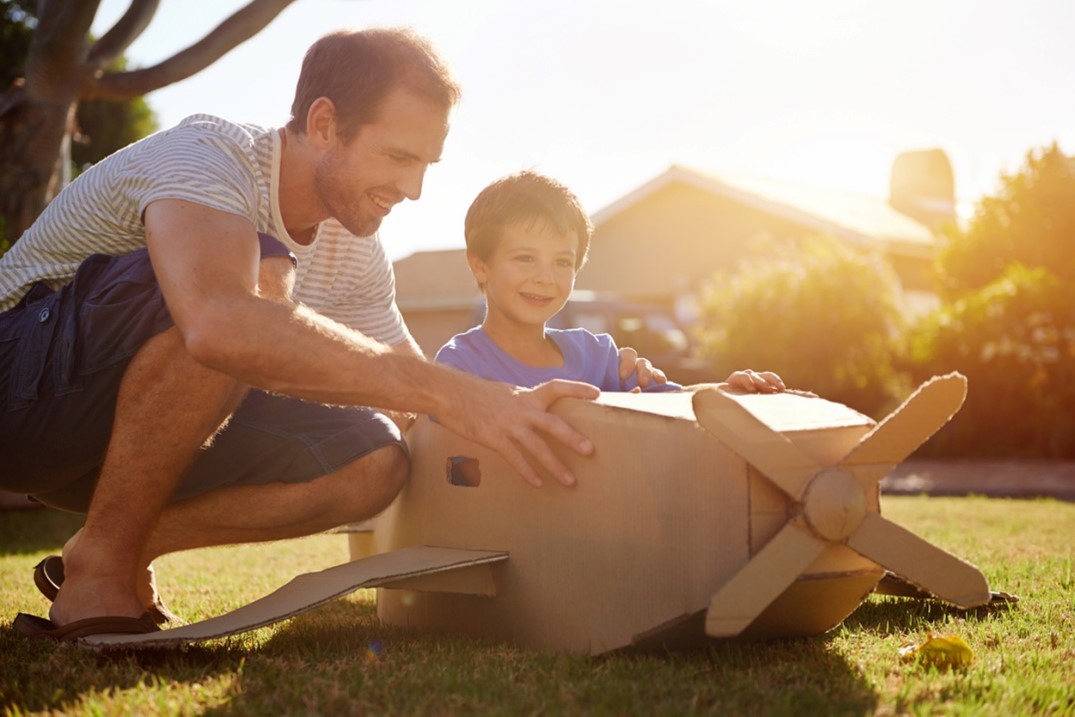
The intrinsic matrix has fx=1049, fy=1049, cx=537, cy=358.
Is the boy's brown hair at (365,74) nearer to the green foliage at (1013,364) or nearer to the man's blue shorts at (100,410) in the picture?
the man's blue shorts at (100,410)

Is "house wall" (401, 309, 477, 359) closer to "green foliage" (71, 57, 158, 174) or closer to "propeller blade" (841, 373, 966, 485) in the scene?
"green foliage" (71, 57, 158, 174)

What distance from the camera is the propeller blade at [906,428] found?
2016mm

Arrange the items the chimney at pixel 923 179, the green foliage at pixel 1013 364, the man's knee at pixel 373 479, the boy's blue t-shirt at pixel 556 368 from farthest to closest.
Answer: the chimney at pixel 923 179
the green foliage at pixel 1013 364
the boy's blue t-shirt at pixel 556 368
the man's knee at pixel 373 479

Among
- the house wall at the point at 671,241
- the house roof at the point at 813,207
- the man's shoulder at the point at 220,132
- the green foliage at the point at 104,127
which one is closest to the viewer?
the man's shoulder at the point at 220,132

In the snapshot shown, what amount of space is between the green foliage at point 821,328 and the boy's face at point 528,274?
7.60 metres

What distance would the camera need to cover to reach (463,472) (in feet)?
8.29

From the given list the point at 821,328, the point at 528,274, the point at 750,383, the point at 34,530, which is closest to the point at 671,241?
the point at 821,328

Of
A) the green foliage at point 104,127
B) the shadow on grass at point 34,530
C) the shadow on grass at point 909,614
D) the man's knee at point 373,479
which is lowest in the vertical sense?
the shadow on grass at point 34,530

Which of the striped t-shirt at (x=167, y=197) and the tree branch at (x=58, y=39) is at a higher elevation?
the tree branch at (x=58, y=39)

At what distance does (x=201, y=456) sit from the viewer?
2.60m

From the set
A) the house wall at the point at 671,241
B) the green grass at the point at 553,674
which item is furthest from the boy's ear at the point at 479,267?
the house wall at the point at 671,241

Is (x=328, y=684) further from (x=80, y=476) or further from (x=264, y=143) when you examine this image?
(x=264, y=143)

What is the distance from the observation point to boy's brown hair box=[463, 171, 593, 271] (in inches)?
133

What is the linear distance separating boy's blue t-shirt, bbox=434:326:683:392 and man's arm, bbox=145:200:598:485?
95 cm
